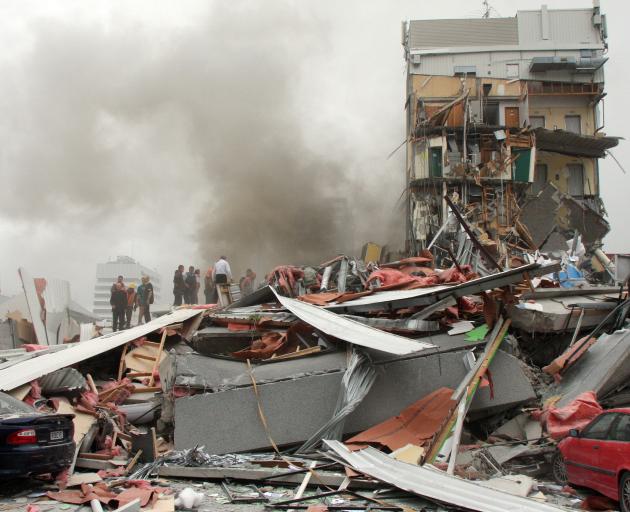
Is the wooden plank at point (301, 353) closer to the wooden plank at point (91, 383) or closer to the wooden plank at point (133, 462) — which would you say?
the wooden plank at point (133, 462)

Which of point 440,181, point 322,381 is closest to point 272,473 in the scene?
point 322,381

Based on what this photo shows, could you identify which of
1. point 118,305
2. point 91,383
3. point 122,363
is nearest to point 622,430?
point 91,383

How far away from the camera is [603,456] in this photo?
6.35m

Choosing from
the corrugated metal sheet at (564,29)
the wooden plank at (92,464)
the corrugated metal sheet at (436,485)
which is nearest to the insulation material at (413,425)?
the corrugated metal sheet at (436,485)

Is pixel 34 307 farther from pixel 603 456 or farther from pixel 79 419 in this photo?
pixel 603 456

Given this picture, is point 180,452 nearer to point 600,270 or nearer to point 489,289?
point 489,289

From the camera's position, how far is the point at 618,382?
902cm

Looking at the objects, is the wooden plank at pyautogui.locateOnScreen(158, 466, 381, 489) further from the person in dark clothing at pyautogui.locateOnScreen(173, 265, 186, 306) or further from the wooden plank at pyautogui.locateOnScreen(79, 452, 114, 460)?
the person in dark clothing at pyautogui.locateOnScreen(173, 265, 186, 306)

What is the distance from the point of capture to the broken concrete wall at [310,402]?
8.48 meters

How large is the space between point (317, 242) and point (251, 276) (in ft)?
48.5

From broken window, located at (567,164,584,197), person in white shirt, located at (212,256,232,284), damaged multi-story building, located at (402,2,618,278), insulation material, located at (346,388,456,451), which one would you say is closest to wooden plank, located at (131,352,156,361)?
insulation material, located at (346,388,456,451)

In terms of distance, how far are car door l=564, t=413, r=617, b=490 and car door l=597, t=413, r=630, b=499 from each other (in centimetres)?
7

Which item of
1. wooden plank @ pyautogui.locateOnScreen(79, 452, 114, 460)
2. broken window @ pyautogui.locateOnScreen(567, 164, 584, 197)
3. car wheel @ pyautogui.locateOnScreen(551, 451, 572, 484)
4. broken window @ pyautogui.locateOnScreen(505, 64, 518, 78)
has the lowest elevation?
car wheel @ pyautogui.locateOnScreen(551, 451, 572, 484)

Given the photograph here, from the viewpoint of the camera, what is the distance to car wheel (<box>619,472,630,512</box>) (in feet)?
19.2
